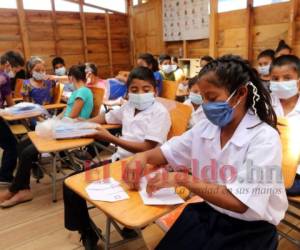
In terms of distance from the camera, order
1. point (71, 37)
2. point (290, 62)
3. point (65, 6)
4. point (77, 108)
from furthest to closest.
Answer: point (71, 37) < point (65, 6) < point (77, 108) < point (290, 62)

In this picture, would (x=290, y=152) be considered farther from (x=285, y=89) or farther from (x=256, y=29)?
(x=256, y=29)

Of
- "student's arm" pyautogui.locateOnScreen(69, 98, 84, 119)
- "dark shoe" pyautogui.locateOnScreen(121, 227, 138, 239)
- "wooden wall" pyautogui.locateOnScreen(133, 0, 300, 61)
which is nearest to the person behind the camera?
"dark shoe" pyautogui.locateOnScreen(121, 227, 138, 239)

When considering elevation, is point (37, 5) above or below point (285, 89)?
above

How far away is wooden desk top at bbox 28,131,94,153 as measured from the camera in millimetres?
1917

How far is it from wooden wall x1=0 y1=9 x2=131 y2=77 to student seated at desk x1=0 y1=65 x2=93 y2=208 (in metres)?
4.16

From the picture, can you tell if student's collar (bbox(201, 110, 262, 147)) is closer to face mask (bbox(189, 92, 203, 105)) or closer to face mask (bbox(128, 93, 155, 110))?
face mask (bbox(128, 93, 155, 110))

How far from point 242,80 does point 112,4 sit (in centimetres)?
718

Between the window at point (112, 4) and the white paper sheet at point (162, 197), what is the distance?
6.82m

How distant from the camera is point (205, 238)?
1011 millimetres

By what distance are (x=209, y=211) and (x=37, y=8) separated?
6567mm

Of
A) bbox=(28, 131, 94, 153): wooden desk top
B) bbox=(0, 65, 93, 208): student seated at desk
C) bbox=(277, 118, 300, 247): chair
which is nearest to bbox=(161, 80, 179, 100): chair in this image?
bbox=(0, 65, 93, 208): student seated at desk

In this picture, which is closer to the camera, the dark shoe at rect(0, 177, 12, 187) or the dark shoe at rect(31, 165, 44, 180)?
the dark shoe at rect(0, 177, 12, 187)

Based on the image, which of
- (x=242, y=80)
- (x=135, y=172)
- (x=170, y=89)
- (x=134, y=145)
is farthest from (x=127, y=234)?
(x=170, y=89)

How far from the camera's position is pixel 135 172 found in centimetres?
126
